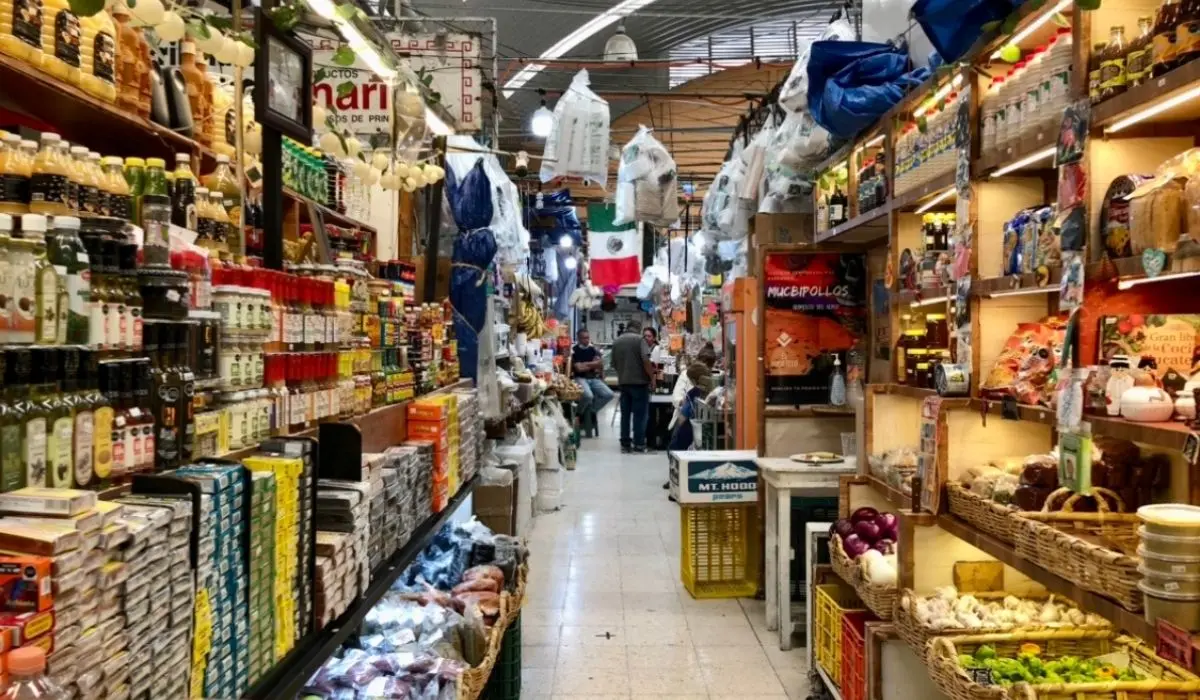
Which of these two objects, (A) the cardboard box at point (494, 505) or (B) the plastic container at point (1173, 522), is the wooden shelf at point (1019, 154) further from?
(A) the cardboard box at point (494, 505)

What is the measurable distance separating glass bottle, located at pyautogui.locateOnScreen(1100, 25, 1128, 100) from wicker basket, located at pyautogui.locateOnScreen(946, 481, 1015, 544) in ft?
3.80

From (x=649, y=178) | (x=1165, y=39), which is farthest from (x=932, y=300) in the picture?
(x=649, y=178)

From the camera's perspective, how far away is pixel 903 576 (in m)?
3.36

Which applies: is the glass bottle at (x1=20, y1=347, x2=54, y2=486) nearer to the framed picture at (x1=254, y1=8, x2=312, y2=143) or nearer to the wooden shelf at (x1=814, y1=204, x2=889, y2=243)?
the framed picture at (x1=254, y1=8, x2=312, y2=143)

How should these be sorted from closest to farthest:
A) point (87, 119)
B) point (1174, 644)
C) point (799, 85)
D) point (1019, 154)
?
point (1174, 644) < point (87, 119) < point (1019, 154) < point (799, 85)

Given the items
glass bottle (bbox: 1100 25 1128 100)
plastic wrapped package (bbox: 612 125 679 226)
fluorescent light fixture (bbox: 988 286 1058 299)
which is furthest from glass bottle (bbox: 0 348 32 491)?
plastic wrapped package (bbox: 612 125 679 226)

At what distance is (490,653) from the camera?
3.29 m

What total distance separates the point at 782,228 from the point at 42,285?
513 centimetres

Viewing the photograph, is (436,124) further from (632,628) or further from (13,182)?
(13,182)

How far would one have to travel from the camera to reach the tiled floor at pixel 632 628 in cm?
459

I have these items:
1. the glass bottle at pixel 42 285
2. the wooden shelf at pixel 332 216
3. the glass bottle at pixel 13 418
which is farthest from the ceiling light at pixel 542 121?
the glass bottle at pixel 13 418

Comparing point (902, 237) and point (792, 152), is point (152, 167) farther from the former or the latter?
point (792, 152)

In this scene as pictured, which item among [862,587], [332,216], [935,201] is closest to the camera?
[862,587]

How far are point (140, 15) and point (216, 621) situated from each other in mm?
1193
